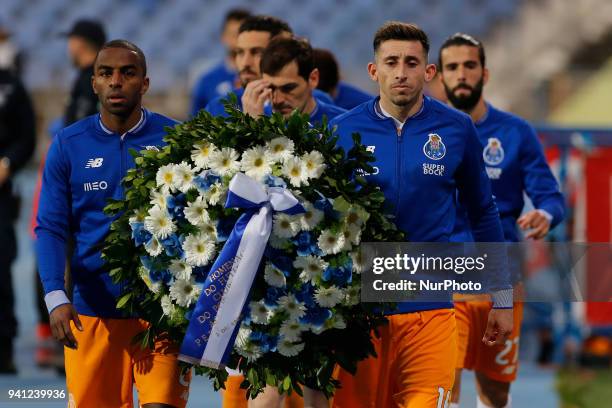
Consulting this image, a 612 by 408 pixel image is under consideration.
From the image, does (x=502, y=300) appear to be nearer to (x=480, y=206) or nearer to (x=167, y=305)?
(x=480, y=206)

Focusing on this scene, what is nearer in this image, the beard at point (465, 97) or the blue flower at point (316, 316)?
the blue flower at point (316, 316)

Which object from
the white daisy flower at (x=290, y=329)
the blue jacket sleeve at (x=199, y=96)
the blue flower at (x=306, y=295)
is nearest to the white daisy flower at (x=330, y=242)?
the blue flower at (x=306, y=295)

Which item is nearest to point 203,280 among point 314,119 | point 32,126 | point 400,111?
point 400,111

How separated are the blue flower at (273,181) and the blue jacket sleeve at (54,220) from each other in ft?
2.77

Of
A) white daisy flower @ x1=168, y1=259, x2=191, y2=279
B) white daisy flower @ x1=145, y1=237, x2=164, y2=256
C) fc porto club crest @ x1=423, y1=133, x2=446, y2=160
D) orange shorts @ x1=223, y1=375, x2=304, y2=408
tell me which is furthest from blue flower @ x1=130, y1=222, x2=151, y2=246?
orange shorts @ x1=223, y1=375, x2=304, y2=408

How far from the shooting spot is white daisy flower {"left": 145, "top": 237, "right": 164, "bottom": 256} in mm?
4512

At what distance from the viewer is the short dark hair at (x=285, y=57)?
18.6 ft

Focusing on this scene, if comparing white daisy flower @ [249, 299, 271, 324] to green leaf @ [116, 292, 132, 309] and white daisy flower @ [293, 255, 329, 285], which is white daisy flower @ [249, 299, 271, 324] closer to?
white daisy flower @ [293, 255, 329, 285]

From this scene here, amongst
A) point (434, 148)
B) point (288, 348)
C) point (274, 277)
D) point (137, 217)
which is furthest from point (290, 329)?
point (434, 148)

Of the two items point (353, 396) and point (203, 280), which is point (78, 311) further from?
point (353, 396)

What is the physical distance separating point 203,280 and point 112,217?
55 centimetres

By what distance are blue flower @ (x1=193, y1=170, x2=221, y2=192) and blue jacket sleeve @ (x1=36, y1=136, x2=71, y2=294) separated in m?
0.64

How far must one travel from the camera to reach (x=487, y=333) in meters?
4.85

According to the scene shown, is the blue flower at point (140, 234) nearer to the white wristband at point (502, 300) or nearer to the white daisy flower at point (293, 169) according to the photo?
the white daisy flower at point (293, 169)
